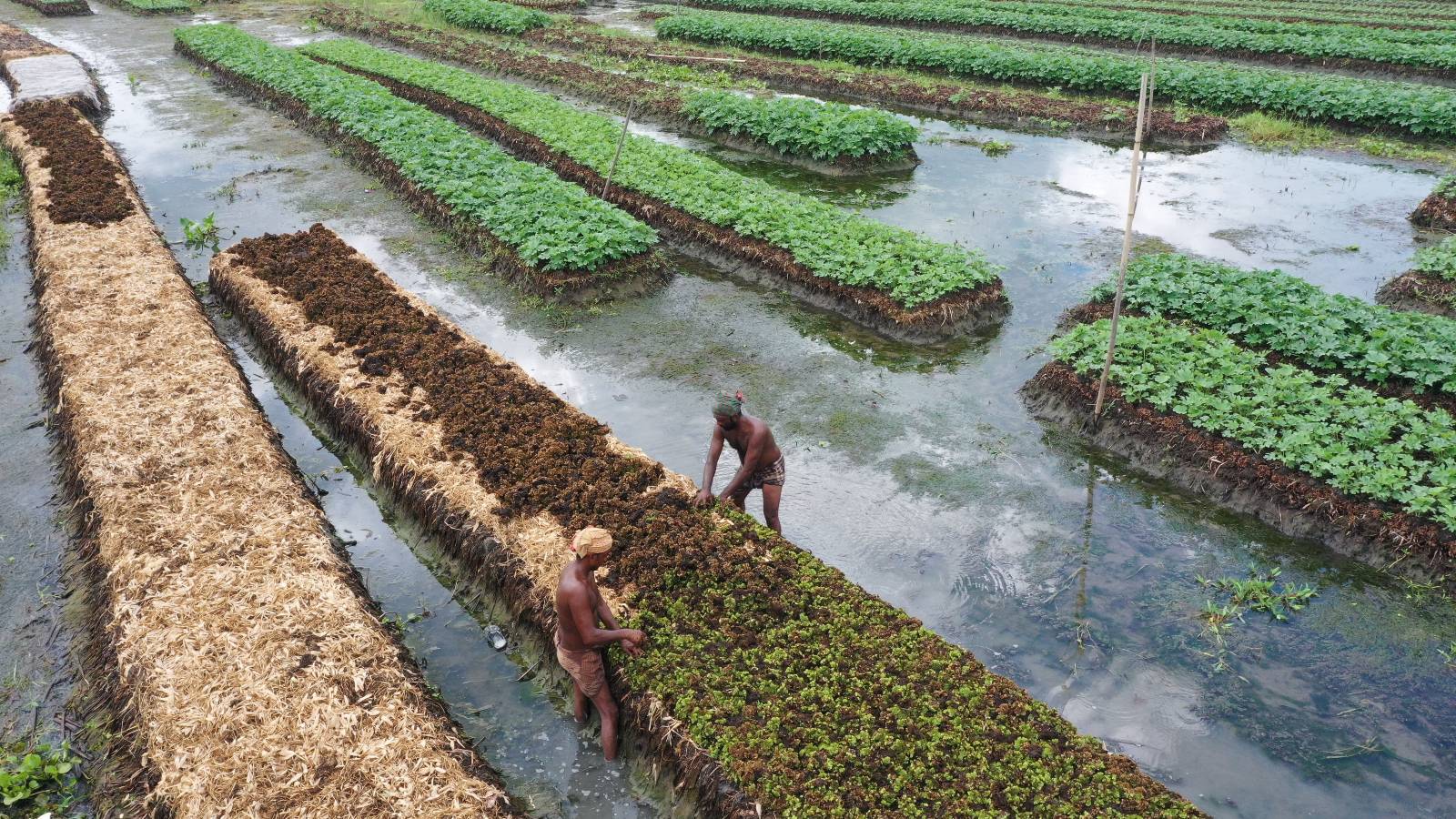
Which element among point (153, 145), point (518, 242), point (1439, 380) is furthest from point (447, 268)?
point (1439, 380)

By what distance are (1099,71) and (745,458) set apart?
77.7 ft

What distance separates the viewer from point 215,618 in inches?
290

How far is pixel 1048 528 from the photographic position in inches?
368

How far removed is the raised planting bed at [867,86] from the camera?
75.9 ft

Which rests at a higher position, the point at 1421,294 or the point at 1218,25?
the point at 1218,25

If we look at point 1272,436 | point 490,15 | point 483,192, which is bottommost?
point 1272,436

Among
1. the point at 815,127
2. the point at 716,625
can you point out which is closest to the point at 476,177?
the point at 815,127

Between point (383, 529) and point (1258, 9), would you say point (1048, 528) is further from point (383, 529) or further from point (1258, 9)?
point (1258, 9)

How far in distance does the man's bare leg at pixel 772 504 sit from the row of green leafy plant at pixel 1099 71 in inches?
883

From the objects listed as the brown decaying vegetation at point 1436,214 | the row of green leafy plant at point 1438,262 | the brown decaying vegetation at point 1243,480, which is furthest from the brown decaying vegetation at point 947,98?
the brown decaying vegetation at point 1243,480

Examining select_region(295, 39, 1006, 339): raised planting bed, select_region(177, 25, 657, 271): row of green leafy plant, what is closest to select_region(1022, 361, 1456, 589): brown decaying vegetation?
select_region(295, 39, 1006, 339): raised planting bed

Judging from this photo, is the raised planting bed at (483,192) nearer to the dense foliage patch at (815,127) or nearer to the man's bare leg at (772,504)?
the dense foliage patch at (815,127)

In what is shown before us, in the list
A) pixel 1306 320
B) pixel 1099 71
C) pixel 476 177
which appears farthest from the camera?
pixel 1099 71

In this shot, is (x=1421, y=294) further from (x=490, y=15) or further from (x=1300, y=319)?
(x=490, y=15)
